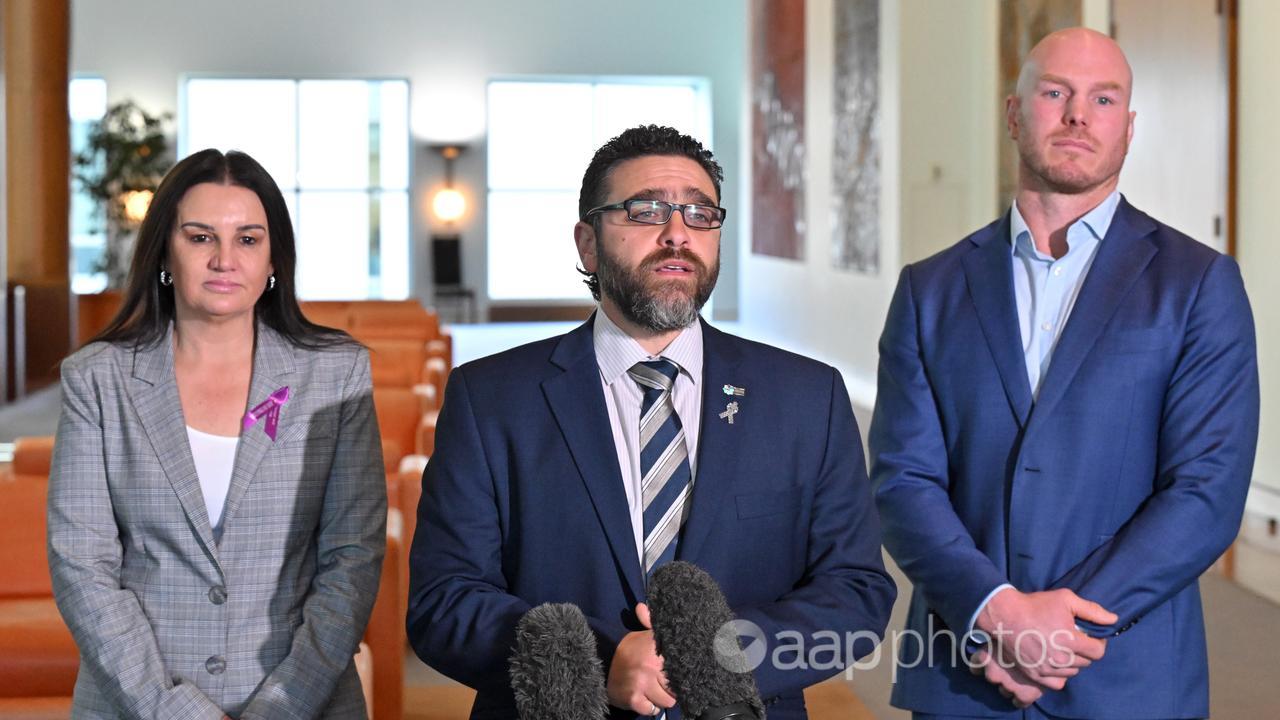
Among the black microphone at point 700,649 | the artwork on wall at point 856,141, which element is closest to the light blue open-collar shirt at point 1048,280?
the black microphone at point 700,649

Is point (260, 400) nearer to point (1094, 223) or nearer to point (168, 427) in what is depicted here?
point (168, 427)

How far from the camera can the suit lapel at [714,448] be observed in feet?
6.86

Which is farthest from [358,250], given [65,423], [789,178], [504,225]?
[65,423]

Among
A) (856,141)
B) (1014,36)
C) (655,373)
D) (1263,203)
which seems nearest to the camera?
(655,373)

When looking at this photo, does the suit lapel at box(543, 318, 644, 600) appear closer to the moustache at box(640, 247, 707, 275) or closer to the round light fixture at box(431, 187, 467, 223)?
the moustache at box(640, 247, 707, 275)

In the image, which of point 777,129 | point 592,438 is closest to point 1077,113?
point 592,438

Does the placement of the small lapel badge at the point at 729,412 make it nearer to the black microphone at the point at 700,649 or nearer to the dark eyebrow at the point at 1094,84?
the black microphone at the point at 700,649

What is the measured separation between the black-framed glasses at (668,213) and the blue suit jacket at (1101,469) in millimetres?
682

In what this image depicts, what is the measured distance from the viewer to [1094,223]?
2568 millimetres

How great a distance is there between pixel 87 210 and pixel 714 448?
23541 mm

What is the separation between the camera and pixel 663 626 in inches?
63.8

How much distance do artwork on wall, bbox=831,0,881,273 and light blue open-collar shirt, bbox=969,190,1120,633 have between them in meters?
11.7

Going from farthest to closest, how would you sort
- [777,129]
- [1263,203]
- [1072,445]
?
[777,129] < [1263,203] < [1072,445]

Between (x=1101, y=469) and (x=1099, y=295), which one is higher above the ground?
(x=1099, y=295)
